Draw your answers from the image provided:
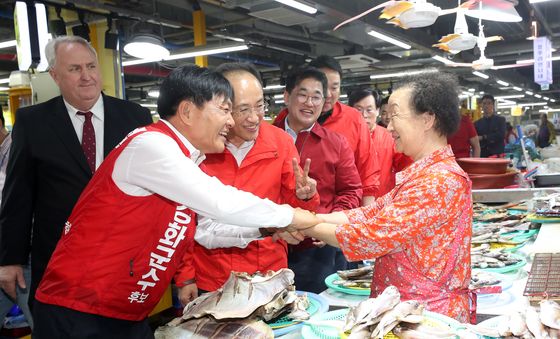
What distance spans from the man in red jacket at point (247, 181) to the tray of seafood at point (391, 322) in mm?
760

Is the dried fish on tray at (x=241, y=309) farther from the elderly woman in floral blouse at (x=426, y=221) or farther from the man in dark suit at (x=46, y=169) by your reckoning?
the man in dark suit at (x=46, y=169)

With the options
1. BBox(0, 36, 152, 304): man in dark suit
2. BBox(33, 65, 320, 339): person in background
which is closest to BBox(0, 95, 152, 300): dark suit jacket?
BBox(0, 36, 152, 304): man in dark suit

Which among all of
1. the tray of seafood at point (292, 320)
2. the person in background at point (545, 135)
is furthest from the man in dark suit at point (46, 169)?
the person in background at point (545, 135)

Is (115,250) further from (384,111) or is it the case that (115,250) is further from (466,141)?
(466,141)

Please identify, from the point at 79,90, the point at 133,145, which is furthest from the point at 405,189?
the point at 79,90

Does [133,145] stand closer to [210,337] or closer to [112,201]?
[112,201]

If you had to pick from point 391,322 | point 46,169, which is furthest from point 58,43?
point 391,322

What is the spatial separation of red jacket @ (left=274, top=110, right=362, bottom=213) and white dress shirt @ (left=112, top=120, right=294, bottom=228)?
3.97 ft

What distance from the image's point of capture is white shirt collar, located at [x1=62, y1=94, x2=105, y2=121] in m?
2.86

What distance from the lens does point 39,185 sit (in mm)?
2664

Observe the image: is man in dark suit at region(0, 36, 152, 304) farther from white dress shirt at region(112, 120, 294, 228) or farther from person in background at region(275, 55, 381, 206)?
person in background at region(275, 55, 381, 206)

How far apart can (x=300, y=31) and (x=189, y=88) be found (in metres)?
11.5

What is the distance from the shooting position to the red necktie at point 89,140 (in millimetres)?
2730

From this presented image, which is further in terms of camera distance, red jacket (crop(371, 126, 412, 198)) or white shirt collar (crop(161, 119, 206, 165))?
red jacket (crop(371, 126, 412, 198))
